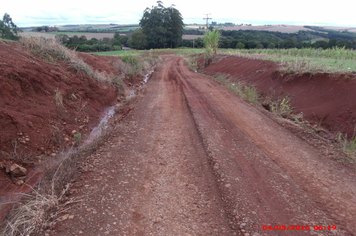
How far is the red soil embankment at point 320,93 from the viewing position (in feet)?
21.1

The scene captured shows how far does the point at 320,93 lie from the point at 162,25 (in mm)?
65196

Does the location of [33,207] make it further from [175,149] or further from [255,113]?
[255,113]

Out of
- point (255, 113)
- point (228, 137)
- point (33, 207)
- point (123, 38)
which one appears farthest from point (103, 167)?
point (123, 38)

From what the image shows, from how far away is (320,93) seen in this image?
7.88 metres

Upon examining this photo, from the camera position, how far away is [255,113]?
25.9ft

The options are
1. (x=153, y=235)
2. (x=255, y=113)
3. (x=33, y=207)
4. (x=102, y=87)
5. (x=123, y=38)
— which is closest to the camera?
(x=153, y=235)

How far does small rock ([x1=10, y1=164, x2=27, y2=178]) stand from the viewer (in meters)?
4.24

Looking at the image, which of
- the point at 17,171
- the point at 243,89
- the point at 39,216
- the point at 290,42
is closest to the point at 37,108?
the point at 17,171

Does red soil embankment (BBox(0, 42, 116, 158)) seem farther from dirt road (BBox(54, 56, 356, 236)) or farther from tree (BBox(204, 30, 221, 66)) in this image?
tree (BBox(204, 30, 221, 66))

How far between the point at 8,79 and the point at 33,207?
176 inches

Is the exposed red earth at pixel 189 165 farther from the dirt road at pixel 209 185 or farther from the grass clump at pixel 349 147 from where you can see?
the grass clump at pixel 349 147

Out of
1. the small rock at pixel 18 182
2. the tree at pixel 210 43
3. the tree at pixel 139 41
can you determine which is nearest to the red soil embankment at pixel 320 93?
the small rock at pixel 18 182

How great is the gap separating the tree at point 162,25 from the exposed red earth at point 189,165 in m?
61.6

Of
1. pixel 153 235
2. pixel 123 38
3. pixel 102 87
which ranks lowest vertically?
pixel 153 235
